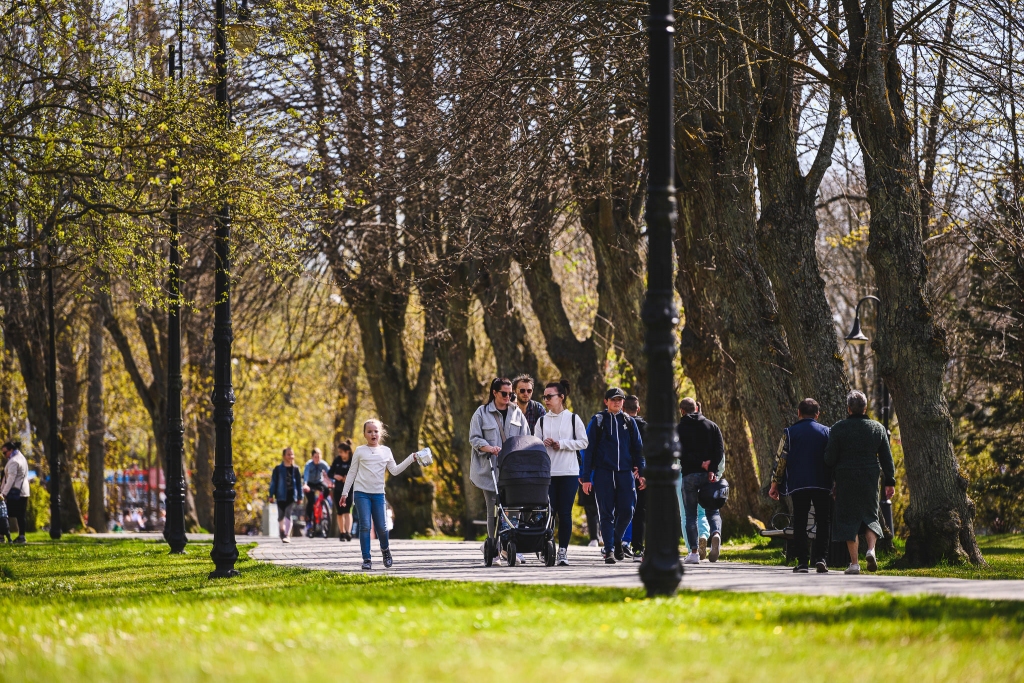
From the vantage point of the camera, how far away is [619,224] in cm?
2294

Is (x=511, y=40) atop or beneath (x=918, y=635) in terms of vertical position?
atop

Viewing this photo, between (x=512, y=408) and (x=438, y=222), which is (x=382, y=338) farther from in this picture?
(x=512, y=408)

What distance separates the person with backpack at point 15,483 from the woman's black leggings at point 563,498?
14.9 metres

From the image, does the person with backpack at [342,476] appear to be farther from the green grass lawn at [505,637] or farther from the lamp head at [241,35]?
the green grass lawn at [505,637]

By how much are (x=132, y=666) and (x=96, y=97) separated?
1055 centimetres

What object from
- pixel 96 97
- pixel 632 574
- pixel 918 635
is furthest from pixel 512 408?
pixel 918 635

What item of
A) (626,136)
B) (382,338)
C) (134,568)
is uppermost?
(626,136)

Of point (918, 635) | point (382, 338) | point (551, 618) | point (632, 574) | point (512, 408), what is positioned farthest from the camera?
point (382, 338)

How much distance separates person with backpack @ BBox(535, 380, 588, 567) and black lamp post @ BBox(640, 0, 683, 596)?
5.69 meters

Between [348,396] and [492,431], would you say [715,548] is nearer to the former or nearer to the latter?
[492,431]

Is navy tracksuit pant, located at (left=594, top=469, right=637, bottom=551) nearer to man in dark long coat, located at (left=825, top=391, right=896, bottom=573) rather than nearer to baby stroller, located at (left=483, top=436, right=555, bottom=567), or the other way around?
baby stroller, located at (left=483, top=436, right=555, bottom=567)

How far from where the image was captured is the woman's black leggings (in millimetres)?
15711

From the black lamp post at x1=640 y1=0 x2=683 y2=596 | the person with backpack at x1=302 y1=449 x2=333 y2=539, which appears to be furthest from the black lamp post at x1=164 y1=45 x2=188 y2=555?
the black lamp post at x1=640 y1=0 x2=683 y2=596

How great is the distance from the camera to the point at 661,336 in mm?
9828
